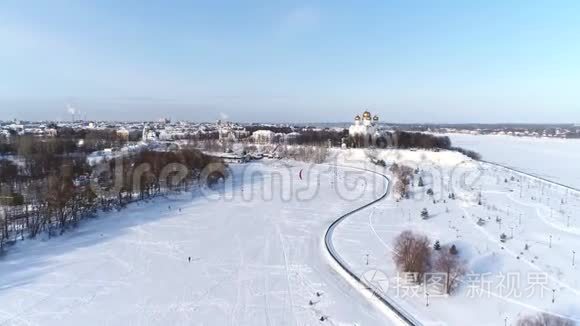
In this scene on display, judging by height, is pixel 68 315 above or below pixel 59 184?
below

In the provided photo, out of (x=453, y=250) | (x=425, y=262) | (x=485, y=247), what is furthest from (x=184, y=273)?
(x=485, y=247)

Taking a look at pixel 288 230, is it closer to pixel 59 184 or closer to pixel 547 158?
pixel 59 184

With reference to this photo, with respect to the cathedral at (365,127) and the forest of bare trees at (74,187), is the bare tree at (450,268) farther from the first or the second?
the cathedral at (365,127)

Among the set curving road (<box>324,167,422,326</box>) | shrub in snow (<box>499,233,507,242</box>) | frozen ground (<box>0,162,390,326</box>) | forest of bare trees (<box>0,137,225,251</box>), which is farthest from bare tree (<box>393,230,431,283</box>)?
forest of bare trees (<box>0,137,225,251</box>)

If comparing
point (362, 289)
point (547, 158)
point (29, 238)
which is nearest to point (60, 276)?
point (29, 238)

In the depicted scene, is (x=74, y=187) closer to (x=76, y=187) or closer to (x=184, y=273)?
Answer: (x=76, y=187)

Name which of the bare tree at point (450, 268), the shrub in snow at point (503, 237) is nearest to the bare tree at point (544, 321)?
the bare tree at point (450, 268)
